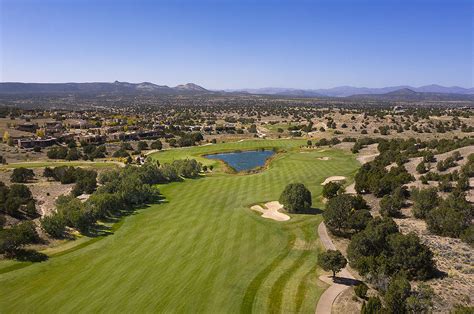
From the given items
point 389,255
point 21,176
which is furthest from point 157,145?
point 389,255

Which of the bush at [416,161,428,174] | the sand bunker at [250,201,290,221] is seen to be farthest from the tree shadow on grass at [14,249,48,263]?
the bush at [416,161,428,174]

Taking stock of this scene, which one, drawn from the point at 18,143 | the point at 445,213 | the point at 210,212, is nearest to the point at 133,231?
the point at 210,212

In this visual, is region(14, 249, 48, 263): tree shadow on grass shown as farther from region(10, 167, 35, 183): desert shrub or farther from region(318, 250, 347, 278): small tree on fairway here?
region(10, 167, 35, 183): desert shrub

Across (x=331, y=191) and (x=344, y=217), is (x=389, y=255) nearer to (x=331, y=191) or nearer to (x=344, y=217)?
(x=344, y=217)

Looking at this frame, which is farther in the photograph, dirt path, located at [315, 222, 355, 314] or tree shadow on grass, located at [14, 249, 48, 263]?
tree shadow on grass, located at [14, 249, 48, 263]

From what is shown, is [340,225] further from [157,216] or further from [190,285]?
[157,216]

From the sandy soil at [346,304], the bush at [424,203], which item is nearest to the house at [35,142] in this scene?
the bush at [424,203]
